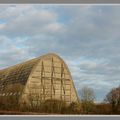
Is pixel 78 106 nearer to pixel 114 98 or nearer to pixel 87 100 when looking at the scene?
pixel 87 100

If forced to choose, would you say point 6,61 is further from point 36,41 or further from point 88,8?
point 88,8

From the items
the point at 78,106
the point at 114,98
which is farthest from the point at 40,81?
the point at 114,98

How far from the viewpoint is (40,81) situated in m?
3.99

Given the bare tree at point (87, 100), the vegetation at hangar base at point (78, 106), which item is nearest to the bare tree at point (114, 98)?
the vegetation at hangar base at point (78, 106)

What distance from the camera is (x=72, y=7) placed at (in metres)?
4.08

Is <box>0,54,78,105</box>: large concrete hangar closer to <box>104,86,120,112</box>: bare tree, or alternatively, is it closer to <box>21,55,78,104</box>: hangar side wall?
<box>21,55,78,104</box>: hangar side wall

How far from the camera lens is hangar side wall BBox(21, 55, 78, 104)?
13.1 feet

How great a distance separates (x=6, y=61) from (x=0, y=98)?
0.52 m

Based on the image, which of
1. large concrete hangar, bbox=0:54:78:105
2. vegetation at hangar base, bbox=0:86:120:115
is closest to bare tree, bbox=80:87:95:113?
vegetation at hangar base, bbox=0:86:120:115

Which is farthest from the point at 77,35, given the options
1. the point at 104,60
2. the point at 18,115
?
the point at 18,115

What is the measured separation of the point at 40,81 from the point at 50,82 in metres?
0.14

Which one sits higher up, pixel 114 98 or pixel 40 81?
pixel 40 81

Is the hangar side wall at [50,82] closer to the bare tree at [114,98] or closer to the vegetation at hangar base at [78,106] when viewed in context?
the vegetation at hangar base at [78,106]

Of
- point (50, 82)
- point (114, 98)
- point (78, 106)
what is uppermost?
point (50, 82)
